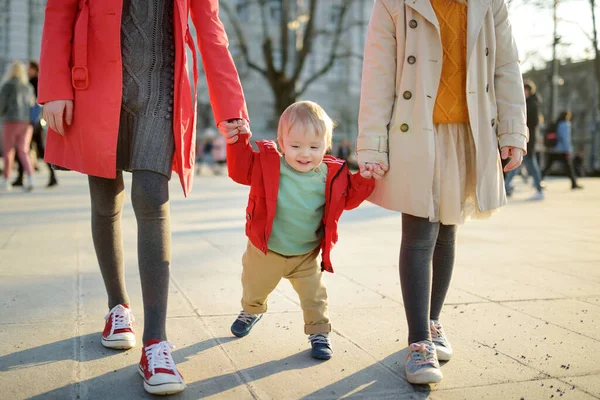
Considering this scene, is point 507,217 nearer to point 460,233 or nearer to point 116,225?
point 460,233

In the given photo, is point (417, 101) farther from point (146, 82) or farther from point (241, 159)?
point (146, 82)

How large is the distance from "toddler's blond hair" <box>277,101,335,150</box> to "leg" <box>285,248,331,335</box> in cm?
54

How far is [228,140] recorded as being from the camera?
291 centimetres

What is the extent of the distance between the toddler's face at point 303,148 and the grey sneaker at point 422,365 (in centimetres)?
91

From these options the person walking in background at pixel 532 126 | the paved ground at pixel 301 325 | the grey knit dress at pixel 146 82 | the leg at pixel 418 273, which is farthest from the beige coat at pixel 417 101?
the person walking in background at pixel 532 126

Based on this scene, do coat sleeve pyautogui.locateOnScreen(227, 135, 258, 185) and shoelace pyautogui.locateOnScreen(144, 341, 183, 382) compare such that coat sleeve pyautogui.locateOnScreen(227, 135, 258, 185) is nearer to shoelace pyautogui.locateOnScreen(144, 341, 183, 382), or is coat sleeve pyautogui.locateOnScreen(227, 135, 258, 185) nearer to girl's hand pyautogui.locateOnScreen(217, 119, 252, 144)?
A: girl's hand pyautogui.locateOnScreen(217, 119, 252, 144)

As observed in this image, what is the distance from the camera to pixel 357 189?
300 cm

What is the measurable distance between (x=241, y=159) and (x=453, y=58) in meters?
1.02

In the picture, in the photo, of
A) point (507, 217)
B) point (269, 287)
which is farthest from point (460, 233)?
point (269, 287)

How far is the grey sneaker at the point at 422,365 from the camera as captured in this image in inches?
100

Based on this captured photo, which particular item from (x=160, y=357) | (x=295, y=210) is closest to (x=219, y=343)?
(x=160, y=357)

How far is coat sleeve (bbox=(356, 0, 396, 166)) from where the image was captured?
279cm

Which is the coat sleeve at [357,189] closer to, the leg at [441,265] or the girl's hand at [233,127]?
the leg at [441,265]

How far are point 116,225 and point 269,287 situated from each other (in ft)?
2.51
